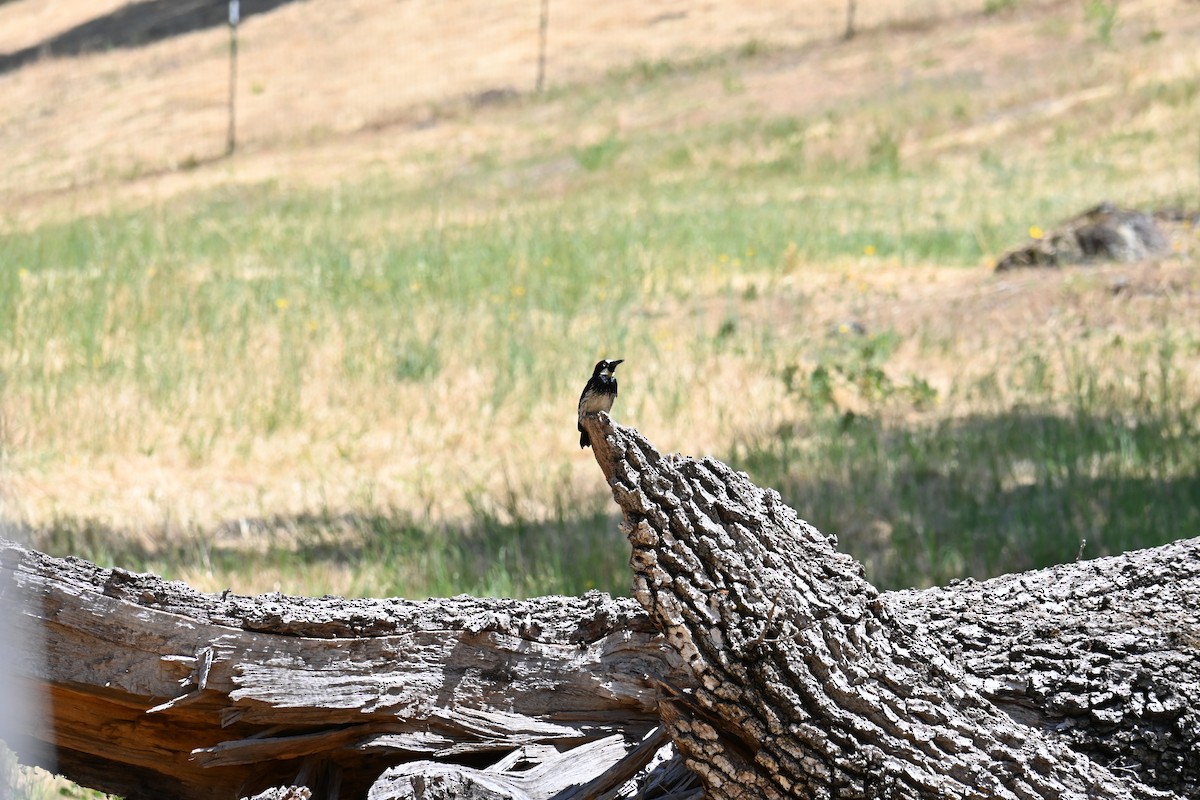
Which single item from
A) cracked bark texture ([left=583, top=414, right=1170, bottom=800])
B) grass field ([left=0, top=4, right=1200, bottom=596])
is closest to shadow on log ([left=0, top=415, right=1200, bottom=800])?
cracked bark texture ([left=583, top=414, right=1170, bottom=800])

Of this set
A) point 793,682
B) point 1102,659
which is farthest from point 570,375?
point 793,682

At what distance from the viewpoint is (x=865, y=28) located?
3131 cm

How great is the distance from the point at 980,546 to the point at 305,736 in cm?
301

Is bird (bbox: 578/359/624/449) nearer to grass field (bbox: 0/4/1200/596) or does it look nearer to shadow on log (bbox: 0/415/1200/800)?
shadow on log (bbox: 0/415/1200/800)

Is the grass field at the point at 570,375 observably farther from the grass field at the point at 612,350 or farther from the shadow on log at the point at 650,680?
the shadow on log at the point at 650,680

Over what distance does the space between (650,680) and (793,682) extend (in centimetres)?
24

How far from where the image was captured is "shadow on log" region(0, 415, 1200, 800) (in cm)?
203

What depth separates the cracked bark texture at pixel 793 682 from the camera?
6.59 feet

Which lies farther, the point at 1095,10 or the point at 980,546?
the point at 1095,10

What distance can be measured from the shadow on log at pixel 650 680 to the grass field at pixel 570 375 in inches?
71.3

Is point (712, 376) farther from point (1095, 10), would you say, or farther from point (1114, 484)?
point (1095, 10)

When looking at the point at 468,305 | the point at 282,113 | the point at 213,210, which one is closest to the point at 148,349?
the point at 468,305

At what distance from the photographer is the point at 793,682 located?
79.5 inches

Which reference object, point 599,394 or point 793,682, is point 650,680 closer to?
point 793,682
